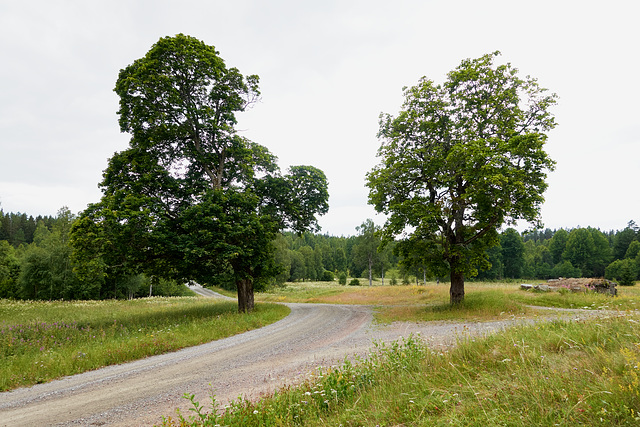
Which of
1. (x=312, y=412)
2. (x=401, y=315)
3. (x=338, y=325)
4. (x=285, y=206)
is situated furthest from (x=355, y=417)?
(x=285, y=206)

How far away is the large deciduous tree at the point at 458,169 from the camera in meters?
14.8

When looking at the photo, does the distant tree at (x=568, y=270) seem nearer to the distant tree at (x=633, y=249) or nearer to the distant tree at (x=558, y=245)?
the distant tree at (x=633, y=249)

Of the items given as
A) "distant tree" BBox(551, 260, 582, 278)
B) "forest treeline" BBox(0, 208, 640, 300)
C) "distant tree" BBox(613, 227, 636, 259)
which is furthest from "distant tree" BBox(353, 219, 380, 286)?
"distant tree" BBox(613, 227, 636, 259)

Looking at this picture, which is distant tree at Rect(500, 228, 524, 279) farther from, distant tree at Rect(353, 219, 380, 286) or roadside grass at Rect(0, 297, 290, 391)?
roadside grass at Rect(0, 297, 290, 391)

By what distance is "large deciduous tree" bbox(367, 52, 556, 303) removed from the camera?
14820mm

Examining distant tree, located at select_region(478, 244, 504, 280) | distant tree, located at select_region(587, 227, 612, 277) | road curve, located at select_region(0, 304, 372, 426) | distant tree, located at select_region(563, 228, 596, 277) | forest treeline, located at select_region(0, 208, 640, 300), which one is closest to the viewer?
road curve, located at select_region(0, 304, 372, 426)

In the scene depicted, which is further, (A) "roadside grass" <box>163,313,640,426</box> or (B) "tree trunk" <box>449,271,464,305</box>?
(B) "tree trunk" <box>449,271,464,305</box>

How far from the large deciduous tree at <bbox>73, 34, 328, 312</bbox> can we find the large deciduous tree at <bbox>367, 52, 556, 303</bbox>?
627 cm

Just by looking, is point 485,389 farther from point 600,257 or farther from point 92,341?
point 600,257

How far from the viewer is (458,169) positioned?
1552 centimetres

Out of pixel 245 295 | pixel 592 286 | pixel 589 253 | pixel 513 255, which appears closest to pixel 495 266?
pixel 513 255

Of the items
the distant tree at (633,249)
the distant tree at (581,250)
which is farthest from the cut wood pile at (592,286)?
the distant tree at (633,249)

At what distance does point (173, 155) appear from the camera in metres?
18.7

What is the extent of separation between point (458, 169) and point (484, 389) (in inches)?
530
